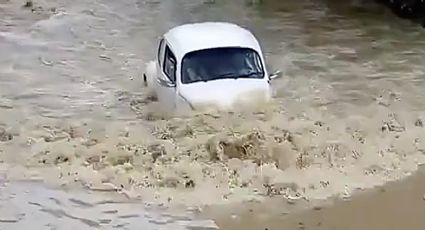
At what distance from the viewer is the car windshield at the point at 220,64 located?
12.5 metres

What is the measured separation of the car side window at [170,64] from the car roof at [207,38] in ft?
0.33

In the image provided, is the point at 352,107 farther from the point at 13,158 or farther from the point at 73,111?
the point at 13,158

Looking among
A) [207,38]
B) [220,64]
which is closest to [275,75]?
[207,38]

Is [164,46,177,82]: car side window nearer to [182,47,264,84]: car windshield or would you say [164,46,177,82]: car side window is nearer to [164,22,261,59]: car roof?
[164,22,261,59]: car roof

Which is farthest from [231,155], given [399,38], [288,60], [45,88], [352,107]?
[399,38]

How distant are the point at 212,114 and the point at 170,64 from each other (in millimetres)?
1399

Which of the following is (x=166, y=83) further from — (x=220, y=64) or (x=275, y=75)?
(x=275, y=75)

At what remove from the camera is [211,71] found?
12.6 meters

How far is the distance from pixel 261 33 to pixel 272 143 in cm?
912

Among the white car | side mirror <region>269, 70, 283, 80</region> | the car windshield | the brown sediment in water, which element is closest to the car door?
the white car

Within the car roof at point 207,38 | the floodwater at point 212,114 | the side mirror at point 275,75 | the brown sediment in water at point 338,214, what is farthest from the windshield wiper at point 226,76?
the brown sediment in water at point 338,214

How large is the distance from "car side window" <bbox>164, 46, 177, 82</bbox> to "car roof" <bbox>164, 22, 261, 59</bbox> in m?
0.10

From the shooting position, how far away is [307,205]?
31.6 ft

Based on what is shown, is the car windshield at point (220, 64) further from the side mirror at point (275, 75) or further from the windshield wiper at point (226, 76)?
the side mirror at point (275, 75)
